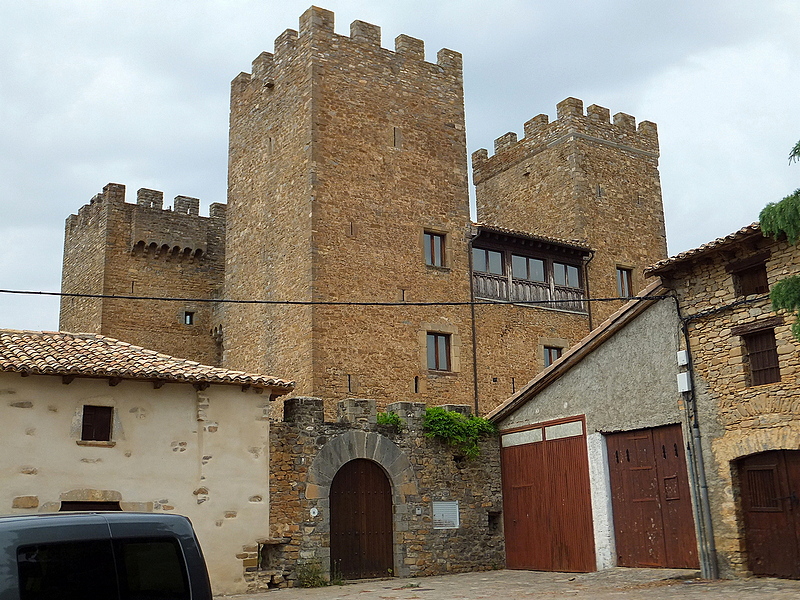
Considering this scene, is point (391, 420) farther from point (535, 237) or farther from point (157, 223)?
point (157, 223)

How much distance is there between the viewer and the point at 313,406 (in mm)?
15648

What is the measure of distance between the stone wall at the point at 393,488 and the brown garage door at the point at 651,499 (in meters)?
3.27

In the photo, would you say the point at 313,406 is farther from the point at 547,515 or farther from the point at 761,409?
the point at 761,409

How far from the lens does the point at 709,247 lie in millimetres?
13062

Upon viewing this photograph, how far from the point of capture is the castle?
810 inches

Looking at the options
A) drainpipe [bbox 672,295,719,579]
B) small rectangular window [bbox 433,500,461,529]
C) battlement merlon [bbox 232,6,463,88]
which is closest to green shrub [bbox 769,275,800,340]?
drainpipe [bbox 672,295,719,579]

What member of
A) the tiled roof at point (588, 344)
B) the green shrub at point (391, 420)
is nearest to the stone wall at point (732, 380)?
the tiled roof at point (588, 344)

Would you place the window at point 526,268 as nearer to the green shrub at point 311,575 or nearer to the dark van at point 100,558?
the green shrub at point 311,575

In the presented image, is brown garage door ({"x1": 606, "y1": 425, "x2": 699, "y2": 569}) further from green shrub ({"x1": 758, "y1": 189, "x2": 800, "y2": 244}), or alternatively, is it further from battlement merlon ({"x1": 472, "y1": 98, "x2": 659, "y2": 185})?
battlement merlon ({"x1": 472, "y1": 98, "x2": 659, "y2": 185})

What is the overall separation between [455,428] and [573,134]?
1286cm

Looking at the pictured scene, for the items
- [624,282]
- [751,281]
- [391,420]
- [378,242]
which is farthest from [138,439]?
[624,282]

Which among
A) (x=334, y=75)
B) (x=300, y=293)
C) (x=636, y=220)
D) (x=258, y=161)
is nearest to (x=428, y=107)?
(x=334, y=75)

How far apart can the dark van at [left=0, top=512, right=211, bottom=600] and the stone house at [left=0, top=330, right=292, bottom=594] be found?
8662mm

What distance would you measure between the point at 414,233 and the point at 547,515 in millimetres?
8483
